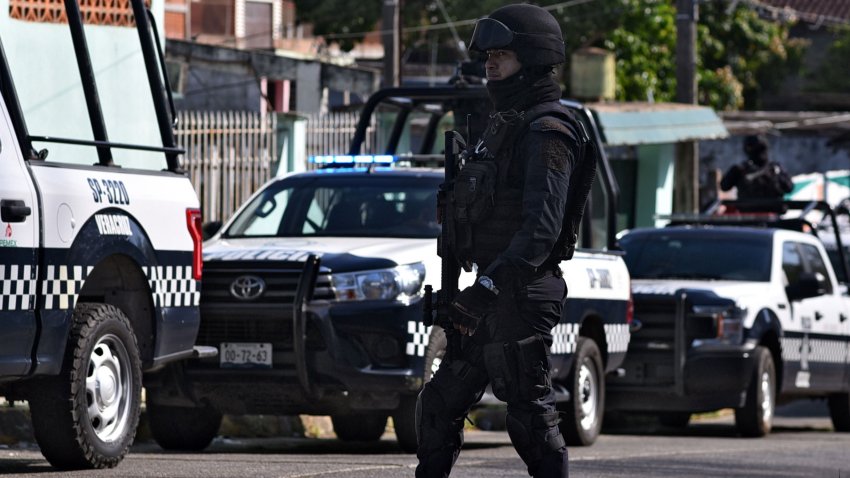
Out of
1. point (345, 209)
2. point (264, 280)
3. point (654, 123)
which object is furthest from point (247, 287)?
point (654, 123)

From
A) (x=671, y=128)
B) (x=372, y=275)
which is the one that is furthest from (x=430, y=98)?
(x=671, y=128)

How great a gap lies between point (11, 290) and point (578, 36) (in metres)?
34.3

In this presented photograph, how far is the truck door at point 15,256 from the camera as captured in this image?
727 cm

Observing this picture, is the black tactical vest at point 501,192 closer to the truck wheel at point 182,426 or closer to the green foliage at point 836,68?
the truck wheel at point 182,426

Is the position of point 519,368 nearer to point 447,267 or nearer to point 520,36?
point 447,267

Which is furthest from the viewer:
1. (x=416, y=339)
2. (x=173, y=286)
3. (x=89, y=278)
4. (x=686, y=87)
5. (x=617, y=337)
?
(x=686, y=87)

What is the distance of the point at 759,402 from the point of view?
13.3 metres

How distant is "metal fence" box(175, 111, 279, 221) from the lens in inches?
659

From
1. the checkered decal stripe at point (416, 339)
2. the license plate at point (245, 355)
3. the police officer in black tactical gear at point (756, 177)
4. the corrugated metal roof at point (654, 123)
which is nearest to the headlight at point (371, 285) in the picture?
the checkered decal stripe at point (416, 339)

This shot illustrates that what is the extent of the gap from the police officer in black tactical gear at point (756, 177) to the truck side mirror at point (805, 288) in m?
3.27

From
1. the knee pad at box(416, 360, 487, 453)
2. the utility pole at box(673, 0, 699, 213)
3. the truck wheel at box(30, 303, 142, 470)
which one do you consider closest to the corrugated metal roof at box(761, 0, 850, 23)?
the utility pole at box(673, 0, 699, 213)

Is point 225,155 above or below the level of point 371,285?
above

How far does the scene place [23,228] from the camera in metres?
7.38

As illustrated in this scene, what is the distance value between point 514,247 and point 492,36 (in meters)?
0.75
